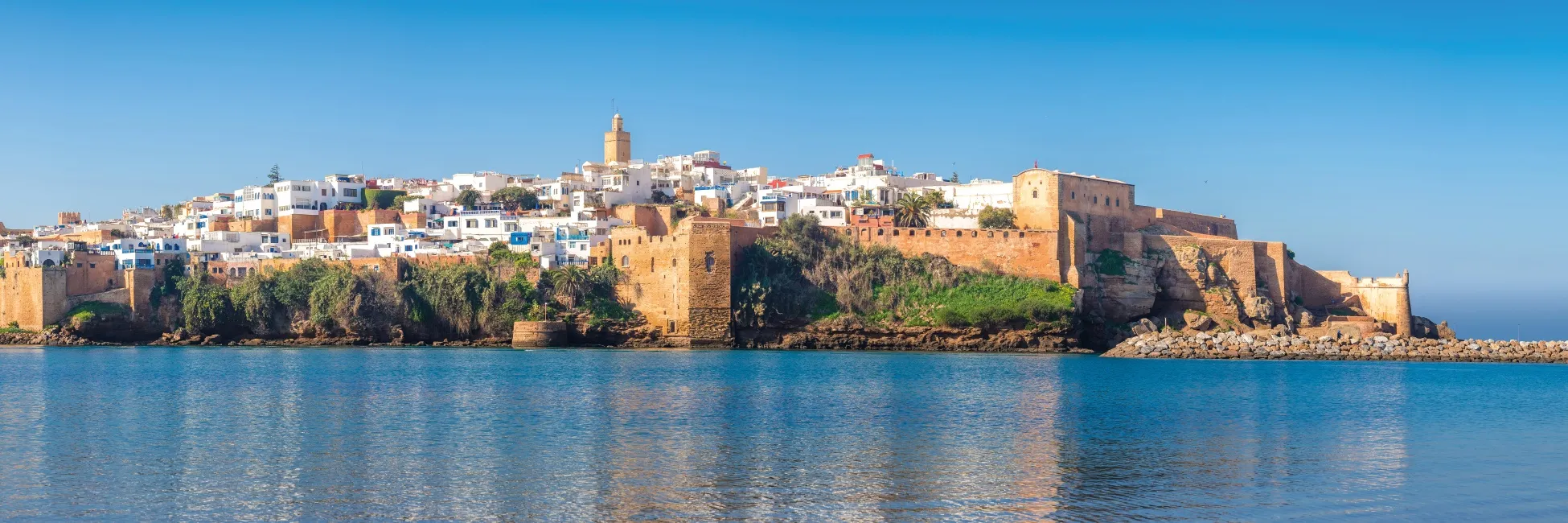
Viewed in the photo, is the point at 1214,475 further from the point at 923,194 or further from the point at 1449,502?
the point at 923,194

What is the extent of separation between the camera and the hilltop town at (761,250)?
3950 centimetres

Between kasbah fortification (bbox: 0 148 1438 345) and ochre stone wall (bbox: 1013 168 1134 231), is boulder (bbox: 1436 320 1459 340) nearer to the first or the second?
kasbah fortification (bbox: 0 148 1438 345)

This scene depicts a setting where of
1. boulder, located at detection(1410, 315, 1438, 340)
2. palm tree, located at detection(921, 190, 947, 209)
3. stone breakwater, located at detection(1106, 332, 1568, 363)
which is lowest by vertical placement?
stone breakwater, located at detection(1106, 332, 1568, 363)

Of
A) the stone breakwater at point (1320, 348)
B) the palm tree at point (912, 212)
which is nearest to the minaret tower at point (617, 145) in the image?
the palm tree at point (912, 212)

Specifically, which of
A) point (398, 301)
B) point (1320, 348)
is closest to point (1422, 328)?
point (1320, 348)

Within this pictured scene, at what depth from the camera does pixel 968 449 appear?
62.8 feet

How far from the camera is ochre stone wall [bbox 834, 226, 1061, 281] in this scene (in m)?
40.7

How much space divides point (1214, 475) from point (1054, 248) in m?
23.8

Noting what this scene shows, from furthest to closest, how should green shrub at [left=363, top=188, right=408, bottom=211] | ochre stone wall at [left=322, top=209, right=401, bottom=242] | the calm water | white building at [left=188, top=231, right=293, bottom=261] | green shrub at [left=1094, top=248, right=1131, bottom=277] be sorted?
green shrub at [left=363, top=188, right=408, bottom=211], ochre stone wall at [left=322, top=209, right=401, bottom=242], white building at [left=188, top=231, right=293, bottom=261], green shrub at [left=1094, top=248, right=1131, bottom=277], the calm water

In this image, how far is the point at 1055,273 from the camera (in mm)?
40562

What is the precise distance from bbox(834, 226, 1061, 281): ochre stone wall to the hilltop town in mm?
44

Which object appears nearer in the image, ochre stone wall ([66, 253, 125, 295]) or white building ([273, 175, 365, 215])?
ochre stone wall ([66, 253, 125, 295])

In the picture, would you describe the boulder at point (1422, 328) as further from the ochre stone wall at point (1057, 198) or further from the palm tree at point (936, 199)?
the palm tree at point (936, 199)

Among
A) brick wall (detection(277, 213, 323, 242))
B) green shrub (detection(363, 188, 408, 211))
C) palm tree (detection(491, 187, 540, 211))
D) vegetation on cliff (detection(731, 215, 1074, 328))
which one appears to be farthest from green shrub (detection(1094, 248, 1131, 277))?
brick wall (detection(277, 213, 323, 242))
